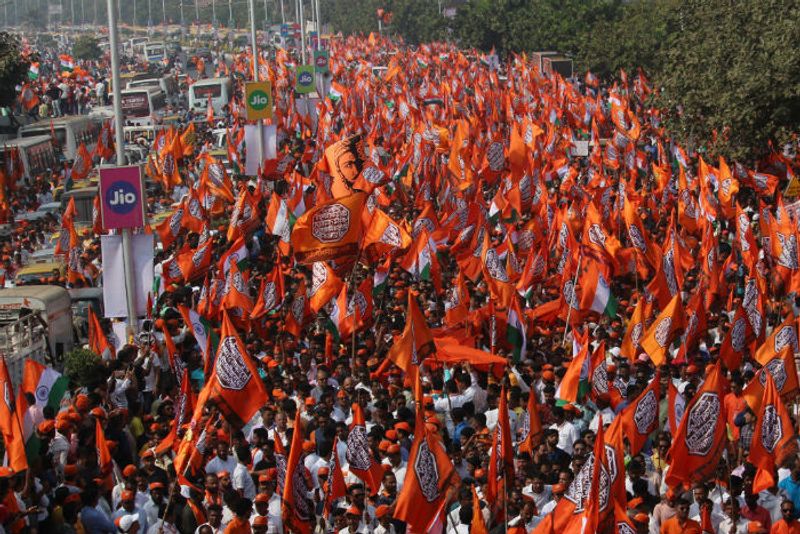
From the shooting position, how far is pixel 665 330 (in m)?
13.7

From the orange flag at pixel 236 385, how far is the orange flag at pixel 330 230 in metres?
3.74

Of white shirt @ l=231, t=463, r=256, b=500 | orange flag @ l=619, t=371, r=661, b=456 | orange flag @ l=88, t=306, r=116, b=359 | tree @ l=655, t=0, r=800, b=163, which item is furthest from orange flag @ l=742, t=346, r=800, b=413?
tree @ l=655, t=0, r=800, b=163

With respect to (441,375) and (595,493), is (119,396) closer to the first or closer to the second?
(441,375)

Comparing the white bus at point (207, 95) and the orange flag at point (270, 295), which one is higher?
the orange flag at point (270, 295)

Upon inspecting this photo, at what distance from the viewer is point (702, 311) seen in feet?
46.5

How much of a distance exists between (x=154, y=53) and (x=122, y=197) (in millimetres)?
67931

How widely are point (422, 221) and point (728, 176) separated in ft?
15.8

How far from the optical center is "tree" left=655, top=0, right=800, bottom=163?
83.0 ft

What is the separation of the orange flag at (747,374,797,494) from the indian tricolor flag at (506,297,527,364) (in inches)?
142

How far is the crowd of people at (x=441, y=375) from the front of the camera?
998 cm

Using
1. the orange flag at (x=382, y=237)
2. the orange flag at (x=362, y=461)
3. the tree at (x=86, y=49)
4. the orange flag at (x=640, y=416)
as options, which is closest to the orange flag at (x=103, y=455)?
the orange flag at (x=362, y=461)

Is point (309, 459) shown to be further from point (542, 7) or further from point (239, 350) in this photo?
point (542, 7)

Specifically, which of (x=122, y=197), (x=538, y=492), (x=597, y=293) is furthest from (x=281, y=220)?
(x=538, y=492)

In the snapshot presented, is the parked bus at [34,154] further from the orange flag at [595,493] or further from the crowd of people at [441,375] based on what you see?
the orange flag at [595,493]
